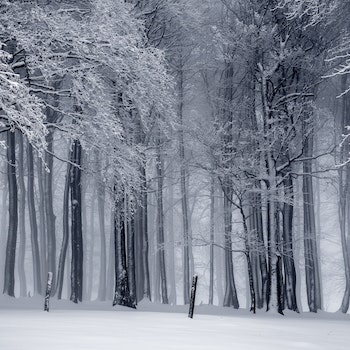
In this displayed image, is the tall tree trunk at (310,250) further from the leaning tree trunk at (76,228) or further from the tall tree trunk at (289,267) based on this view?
the leaning tree trunk at (76,228)

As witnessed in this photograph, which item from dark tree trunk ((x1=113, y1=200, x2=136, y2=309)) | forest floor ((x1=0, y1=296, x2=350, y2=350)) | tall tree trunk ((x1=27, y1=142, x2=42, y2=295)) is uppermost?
tall tree trunk ((x1=27, y1=142, x2=42, y2=295))

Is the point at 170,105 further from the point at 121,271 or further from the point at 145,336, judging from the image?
the point at 145,336

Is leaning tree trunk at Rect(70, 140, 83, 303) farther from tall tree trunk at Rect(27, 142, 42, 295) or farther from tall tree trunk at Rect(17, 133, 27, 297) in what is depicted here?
tall tree trunk at Rect(17, 133, 27, 297)

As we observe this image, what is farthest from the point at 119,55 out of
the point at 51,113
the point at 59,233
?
the point at 59,233

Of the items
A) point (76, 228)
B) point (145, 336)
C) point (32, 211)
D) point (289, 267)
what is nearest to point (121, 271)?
point (76, 228)

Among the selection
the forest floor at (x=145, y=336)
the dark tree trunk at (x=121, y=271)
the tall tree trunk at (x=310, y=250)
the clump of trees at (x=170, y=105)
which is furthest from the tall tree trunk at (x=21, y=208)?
the forest floor at (x=145, y=336)

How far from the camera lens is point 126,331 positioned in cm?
1083

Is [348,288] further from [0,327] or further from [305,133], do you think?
[0,327]

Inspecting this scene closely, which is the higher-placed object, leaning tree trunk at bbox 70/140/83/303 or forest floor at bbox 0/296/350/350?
leaning tree trunk at bbox 70/140/83/303

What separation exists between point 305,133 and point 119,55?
31.8 feet

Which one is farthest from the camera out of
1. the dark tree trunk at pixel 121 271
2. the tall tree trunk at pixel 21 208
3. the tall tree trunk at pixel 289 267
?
the tall tree trunk at pixel 21 208

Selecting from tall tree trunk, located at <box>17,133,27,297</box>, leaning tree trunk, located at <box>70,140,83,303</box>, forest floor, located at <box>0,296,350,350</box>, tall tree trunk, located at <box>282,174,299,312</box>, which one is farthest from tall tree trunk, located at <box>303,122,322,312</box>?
forest floor, located at <box>0,296,350,350</box>

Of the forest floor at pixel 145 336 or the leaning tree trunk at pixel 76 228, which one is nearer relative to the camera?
the forest floor at pixel 145 336

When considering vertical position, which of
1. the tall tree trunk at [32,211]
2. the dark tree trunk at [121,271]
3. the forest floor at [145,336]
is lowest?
the forest floor at [145,336]
